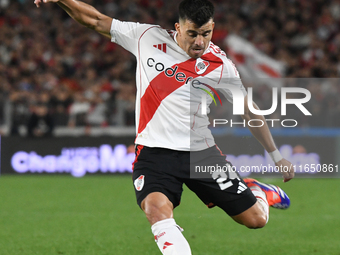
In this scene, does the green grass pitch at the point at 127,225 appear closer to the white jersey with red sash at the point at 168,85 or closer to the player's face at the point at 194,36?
the white jersey with red sash at the point at 168,85

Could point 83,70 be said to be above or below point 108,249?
above

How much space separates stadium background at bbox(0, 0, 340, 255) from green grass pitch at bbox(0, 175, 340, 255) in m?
0.02

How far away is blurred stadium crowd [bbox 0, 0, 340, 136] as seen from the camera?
12953 millimetres

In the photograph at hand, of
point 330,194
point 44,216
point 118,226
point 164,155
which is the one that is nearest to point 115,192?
point 44,216

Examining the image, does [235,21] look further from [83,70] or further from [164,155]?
[164,155]

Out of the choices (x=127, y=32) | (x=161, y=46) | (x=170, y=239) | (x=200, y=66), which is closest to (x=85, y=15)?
(x=127, y=32)

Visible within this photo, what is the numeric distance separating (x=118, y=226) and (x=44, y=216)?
139 centimetres

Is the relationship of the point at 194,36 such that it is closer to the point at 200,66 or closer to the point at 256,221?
the point at 200,66

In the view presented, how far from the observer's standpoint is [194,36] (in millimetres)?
4059

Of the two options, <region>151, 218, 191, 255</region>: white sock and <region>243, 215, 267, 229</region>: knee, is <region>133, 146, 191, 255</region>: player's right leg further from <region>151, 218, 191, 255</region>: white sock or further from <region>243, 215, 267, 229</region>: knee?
<region>243, 215, 267, 229</region>: knee

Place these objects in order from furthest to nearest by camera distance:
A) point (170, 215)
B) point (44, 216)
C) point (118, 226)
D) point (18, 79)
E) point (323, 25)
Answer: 1. point (323, 25)
2. point (18, 79)
3. point (44, 216)
4. point (118, 226)
5. point (170, 215)

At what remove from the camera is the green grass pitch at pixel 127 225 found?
5.59 meters

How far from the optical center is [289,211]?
26.7 ft

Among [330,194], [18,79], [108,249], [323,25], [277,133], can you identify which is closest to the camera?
[108,249]
